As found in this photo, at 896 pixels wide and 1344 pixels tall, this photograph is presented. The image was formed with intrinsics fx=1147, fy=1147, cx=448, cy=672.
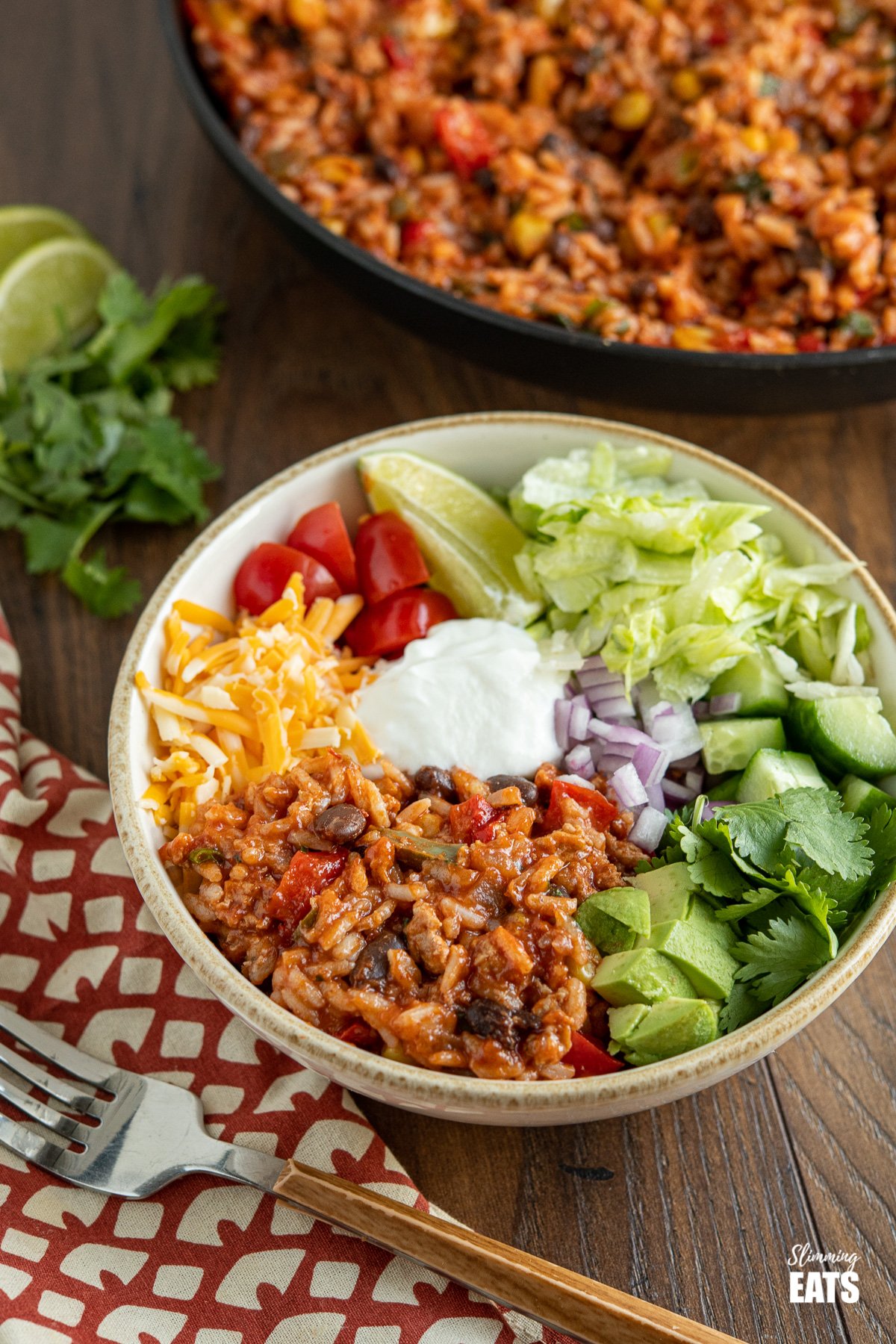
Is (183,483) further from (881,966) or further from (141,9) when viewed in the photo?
(141,9)

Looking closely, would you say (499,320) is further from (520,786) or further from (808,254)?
(520,786)

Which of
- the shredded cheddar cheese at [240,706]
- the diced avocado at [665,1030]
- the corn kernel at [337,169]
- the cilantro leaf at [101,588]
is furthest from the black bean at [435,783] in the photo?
the corn kernel at [337,169]

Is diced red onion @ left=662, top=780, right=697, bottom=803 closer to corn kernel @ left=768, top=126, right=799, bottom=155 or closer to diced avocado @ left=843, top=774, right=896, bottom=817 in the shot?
diced avocado @ left=843, top=774, right=896, bottom=817

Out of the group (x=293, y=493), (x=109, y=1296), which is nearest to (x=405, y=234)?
(x=293, y=493)

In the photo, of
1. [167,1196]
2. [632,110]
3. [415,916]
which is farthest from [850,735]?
[632,110]

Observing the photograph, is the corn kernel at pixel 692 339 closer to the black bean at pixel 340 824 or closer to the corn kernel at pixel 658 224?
the corn kernel at pixel 658 224

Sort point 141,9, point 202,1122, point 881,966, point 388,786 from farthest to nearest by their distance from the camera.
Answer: point 141,9, point 881,966, point 388,786, point 202,1122
